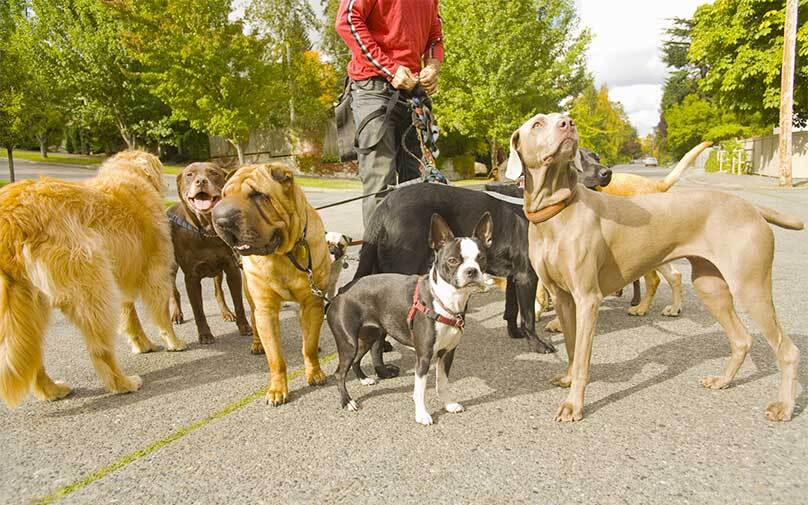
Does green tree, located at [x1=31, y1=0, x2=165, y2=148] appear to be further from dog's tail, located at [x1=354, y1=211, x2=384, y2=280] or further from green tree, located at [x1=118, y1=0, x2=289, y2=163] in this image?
dog's tail, located at [x1=354, y1=211, x2=384, y2=280]

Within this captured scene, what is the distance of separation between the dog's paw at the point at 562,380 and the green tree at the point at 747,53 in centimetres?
2627

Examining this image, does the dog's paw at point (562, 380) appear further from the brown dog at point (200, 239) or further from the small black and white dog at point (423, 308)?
the brown dog at point (200, 239)

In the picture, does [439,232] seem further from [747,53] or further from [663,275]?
[747,53]

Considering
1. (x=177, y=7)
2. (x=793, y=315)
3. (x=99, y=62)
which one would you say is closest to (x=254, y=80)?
(x=177, y=7)

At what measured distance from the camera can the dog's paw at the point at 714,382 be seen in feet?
10.7

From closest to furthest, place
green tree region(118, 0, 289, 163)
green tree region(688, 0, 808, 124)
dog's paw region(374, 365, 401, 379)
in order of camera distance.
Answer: dog's paw region(374, 365, 401, 379), green tree region(688, 0, 808, 124), green tree region(118, 0, 289, 163)

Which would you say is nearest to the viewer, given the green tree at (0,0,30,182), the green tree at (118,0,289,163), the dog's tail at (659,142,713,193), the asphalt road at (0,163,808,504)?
the asphalt road at (0,163,808,504)

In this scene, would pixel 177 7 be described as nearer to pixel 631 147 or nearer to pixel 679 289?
pixel 679 289

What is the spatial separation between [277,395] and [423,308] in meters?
1.18

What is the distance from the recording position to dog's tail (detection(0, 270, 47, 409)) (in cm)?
289

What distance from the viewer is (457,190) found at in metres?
4.28

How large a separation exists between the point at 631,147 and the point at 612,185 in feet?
435

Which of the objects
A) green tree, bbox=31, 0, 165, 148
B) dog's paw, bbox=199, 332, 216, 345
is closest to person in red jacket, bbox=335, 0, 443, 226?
dog's paw, bbox=199, 332, 216, 345

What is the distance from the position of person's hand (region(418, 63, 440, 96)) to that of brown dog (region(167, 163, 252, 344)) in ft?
6.45
